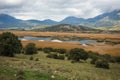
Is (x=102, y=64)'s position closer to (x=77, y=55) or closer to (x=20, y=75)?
(x=77, y=55)

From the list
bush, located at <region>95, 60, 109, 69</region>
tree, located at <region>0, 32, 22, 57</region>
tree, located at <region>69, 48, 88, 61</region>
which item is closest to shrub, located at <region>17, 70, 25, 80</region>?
bush, located at <region>95, 60, 109, 69</region>

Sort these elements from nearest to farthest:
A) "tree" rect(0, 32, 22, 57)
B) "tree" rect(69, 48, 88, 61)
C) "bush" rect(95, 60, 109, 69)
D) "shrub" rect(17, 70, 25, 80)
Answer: "shrub" rect(17, 70, 25, 80)
"bush" rect(95, 60, 109, 69)
"tree" rect(0, 32, 22, 57)
"tree" rect(69, 48, 88, 61)

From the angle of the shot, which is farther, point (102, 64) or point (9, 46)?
point (9, 46)

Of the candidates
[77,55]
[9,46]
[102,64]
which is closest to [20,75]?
[102,64]

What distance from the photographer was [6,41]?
49250 mm

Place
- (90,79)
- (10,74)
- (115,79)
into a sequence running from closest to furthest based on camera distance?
(10,74), (90,79), (115,79)

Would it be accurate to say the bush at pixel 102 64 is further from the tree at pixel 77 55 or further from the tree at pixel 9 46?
the tree at pixel 9 46

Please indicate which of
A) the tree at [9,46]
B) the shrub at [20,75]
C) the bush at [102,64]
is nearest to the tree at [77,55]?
the bush at [102,64]

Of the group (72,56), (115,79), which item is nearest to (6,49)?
(72,56)

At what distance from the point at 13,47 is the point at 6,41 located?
70.3 inches

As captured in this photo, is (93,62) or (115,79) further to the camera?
(93,62)

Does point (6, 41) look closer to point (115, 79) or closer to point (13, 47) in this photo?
point (13, 47)

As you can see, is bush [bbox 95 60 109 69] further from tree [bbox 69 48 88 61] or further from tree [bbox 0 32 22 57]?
tree [bbox 0 32 22 57]

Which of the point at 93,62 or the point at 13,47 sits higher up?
the point at 13,47
